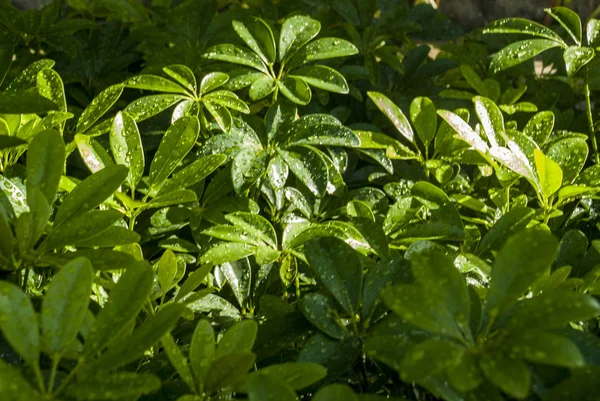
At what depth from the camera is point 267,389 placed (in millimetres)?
542

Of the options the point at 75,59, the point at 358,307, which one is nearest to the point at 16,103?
the point at 358,307

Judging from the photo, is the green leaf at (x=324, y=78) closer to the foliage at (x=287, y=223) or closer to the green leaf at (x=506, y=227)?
the foliage at (x=287, y=223)

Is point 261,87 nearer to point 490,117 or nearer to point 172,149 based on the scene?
point 172,149

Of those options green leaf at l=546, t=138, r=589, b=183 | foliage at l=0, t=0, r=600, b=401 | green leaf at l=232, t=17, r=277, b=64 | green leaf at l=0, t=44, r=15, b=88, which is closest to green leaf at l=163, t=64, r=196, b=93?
foliage at l=0, t=0, r=600, b=401

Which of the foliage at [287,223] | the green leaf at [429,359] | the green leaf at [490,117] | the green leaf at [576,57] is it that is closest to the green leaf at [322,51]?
the foliage at [287,223]

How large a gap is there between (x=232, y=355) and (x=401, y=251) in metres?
0.44

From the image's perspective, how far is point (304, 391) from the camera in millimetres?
711

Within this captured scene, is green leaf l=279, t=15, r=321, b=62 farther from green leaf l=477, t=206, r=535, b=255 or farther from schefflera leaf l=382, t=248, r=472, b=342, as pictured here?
schefflera leaf l=382, t=248, r=472, b=342

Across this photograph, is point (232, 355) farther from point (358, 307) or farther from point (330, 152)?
point (330, 152)

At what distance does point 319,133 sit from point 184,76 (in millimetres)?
251

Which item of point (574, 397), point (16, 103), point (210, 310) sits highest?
point (16, 103)

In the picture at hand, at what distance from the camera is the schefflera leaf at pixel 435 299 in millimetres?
566

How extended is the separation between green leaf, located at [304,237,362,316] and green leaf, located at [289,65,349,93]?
0.40 m

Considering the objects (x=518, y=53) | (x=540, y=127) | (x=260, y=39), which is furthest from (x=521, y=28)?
(x=260, y=39)
